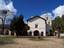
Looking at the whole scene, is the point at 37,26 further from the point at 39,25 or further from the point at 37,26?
the point at 39,25

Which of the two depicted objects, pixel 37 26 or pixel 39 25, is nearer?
pixel 39 25

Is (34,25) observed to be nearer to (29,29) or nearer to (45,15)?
(29,29)

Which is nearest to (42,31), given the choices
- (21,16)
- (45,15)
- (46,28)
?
(46,28)

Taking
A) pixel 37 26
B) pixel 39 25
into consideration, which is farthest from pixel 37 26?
pixel 39 25

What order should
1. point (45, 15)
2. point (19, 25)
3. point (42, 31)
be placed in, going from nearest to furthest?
point (19, 25)
point (42, 31)
point (45, 15)

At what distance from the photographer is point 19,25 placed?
5844 centimetres

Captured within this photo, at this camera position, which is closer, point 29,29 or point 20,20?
point 20,20

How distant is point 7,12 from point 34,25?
12802 mm

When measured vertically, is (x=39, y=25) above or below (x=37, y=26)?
above

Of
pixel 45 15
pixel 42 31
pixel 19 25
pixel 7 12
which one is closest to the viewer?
pixel 19 25

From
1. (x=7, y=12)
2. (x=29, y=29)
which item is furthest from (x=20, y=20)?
(x=7, y=12)

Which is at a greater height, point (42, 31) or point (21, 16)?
point (21, 16)

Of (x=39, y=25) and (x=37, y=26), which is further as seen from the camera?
(x=37, y=26)

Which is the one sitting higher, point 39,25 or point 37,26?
point 39,25
